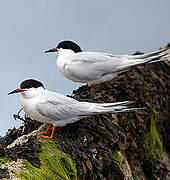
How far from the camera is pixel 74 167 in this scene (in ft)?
10.2

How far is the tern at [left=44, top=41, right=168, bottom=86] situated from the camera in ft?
15.8

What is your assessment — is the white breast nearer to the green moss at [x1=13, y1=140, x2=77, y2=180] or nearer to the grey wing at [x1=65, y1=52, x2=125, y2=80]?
the grey wing at [x1=65, y1=52, x2=125, y2=80]

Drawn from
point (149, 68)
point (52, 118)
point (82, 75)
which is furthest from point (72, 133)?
point (149, 68)

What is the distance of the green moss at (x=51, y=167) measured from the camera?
269 centimetres

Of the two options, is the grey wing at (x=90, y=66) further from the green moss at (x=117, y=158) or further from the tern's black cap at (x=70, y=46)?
the green moss at (x=117, y=158)

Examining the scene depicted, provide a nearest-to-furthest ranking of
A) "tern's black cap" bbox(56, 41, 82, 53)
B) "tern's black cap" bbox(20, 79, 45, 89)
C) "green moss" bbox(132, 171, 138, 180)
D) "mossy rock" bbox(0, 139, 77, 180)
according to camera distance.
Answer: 1. "mossy rock" bbox(0, 139, 77, 180)
2. "tern's black cap" bbox(20, 79, 45, 89)
3. "green moss" bbox(132, 171, 138, 180)
4. "tern's black cap" bbox(56, 41, 82, 53)

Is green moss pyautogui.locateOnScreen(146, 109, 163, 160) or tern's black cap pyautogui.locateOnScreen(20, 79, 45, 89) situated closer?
tern's black cap pyautogui.locateOnScreen(20, 79, 45, 89)

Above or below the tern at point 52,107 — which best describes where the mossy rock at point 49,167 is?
below

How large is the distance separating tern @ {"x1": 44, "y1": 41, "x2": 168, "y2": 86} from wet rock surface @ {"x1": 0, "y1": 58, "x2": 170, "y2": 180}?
8.6 inches

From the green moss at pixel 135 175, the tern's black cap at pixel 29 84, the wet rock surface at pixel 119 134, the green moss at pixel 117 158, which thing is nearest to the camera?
the wet rock surface at pixel 119 134

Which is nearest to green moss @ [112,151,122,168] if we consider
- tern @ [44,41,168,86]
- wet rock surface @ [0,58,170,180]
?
wet rock surface @ [0,58,170,180]

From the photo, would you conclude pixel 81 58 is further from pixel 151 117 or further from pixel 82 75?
pixel 151 117

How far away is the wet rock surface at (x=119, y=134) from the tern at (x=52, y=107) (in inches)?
7.8

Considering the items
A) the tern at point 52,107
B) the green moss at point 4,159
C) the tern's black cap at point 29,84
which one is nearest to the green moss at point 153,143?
the tern at point 52,107
